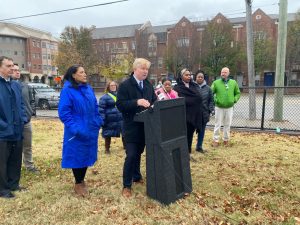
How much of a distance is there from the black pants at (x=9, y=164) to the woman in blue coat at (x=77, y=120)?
0.90m

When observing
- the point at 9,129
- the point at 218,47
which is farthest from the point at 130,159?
the point at 218,47

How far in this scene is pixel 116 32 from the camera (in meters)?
61.3

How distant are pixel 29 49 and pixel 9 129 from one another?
69935 millimetres

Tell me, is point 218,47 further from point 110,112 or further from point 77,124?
point 77,124

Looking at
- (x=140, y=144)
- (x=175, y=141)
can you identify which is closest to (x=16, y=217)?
(x=140, y=144)

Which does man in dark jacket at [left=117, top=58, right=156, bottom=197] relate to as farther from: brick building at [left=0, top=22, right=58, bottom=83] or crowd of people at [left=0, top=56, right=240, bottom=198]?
brick building at [left=0, top=22, right=58, bottom=83]

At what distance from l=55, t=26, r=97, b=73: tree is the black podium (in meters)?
40.3

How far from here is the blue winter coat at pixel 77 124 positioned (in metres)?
4.08

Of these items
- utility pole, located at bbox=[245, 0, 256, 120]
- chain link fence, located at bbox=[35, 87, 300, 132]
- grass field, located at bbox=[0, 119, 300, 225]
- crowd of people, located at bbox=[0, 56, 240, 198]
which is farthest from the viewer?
utility pole, located at bbox=[245, 0, 256, 120]

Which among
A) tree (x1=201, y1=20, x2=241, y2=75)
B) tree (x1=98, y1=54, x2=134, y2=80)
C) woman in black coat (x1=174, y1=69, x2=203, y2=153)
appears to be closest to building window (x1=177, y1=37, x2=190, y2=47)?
tree (x1=201, y1=20, x2=241, y2=75)

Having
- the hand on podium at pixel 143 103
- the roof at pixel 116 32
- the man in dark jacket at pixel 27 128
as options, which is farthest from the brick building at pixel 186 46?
the hand on podium at pixel 143 103

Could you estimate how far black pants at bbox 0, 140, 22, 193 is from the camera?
4395mm

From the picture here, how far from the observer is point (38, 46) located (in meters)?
71.0

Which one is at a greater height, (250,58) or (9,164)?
(250,58)
